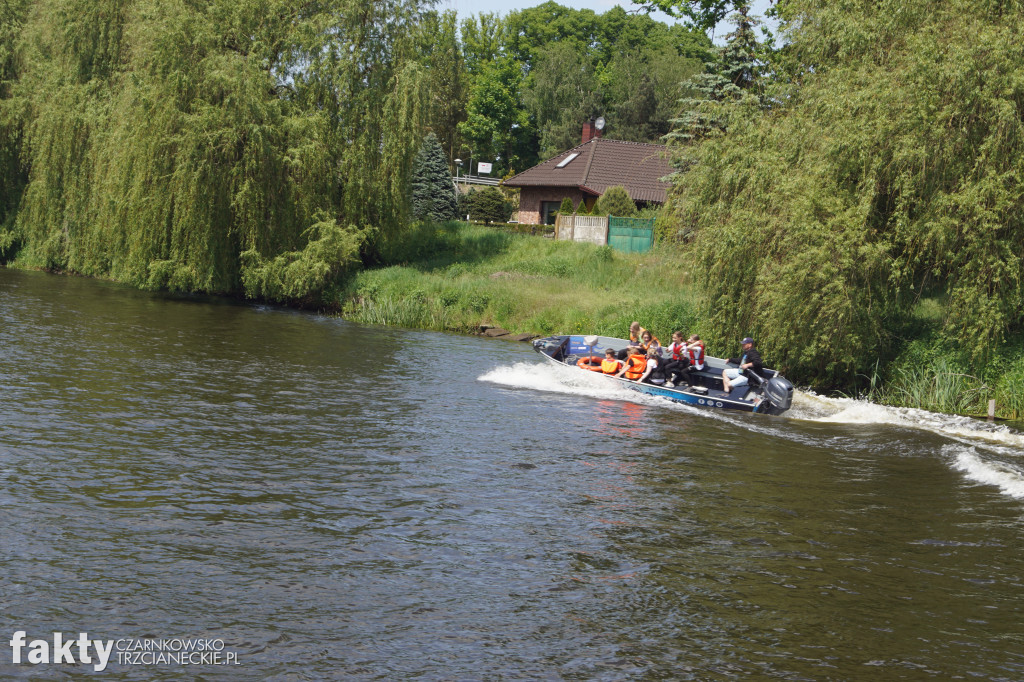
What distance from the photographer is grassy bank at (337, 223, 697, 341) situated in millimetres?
28594

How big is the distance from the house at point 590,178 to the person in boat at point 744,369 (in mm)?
29312

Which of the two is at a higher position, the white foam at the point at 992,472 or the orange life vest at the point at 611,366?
the orange life vest at the point at 611,366

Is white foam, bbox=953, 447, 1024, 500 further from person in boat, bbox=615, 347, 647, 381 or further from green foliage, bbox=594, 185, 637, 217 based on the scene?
green foliage, bbox=594, 185, 637, 217

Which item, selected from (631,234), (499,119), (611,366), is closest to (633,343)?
(611,366)

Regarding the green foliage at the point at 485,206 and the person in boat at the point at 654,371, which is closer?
the person in boat at the point at 654,371

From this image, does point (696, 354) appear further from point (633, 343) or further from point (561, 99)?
point (561, 99)

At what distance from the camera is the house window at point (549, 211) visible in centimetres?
5231

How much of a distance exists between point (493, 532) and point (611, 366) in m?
11.2

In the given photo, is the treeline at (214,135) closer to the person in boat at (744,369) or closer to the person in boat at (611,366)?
the person in boat at (611,366)

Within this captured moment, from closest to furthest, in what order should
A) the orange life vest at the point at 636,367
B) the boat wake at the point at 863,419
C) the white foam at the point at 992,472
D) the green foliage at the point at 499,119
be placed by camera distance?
1. the white foam at the point at 992,472
2. the boat wake at the point at 863,419
3. the orange life vest at the point at 636,367
4. the green foliage at the point at 499,119

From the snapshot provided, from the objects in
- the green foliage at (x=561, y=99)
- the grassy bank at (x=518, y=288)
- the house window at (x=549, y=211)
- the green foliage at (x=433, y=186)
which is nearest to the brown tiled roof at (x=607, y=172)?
the house window at (x=549, y=211)

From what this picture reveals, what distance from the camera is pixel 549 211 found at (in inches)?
2073

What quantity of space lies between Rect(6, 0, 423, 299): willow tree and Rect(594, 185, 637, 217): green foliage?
10.3 m

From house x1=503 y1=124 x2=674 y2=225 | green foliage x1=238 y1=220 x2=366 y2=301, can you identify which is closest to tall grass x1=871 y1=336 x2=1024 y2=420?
green foliage x1=238 y1=220 x2=366 y2=301
